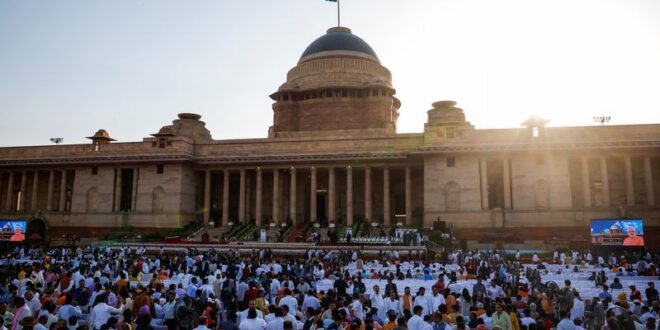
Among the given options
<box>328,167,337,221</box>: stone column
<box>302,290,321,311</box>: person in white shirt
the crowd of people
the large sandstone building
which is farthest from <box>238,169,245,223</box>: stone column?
<box>302,290,321,311</box>: person in white shirt

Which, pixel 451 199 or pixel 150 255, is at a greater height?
pixel 451 199

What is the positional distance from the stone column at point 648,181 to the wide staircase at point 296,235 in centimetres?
2822

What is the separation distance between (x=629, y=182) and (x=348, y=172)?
23592 millimetres

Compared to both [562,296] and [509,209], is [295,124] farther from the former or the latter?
[562,296]

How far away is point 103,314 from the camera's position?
38.5 ft

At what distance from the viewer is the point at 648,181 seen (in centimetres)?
4041

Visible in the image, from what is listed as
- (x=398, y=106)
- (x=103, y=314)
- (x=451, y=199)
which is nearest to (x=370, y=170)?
(x=451, y=199)

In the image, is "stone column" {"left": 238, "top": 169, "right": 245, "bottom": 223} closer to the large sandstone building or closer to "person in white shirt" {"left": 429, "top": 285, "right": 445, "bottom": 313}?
the large sandstone building

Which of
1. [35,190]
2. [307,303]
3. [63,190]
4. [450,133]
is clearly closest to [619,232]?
[450,133]

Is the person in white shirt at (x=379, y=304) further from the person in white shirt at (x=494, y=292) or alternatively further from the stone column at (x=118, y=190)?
the stone column at (x=118, y=190)

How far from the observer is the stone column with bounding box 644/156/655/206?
3997 centimetres

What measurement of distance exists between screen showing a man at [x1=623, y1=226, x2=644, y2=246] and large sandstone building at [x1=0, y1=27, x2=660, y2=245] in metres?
6.20

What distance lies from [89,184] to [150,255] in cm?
2101

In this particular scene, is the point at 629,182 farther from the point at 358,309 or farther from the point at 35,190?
the point at 35,190
